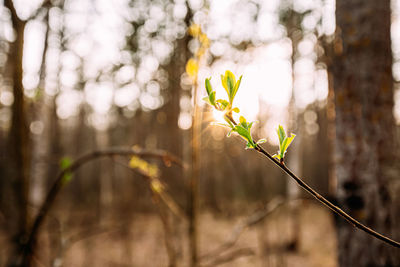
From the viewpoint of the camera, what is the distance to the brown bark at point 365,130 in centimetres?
147

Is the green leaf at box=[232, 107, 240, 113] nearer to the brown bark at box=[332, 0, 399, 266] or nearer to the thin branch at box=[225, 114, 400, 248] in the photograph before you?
the thin branch at box=[225, 114, 400, 248]

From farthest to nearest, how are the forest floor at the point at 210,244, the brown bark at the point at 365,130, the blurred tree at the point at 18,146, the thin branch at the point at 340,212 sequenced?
the forest floor at the point at 210,244
the brown bark at the point at 365,130
the blurred tree at the point at 18,146
the thin branch at the point at 340,212

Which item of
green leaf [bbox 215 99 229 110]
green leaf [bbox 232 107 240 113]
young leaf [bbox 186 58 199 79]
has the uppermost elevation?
young leaf [bbox 186 58 199 79]

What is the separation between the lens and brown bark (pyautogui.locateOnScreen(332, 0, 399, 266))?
147cm

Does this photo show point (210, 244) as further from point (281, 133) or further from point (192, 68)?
point (281, 133)

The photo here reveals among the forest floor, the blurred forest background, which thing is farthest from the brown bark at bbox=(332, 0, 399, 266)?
the forest floor

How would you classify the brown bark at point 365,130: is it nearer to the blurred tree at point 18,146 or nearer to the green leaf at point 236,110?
the green leaf at point 236,110

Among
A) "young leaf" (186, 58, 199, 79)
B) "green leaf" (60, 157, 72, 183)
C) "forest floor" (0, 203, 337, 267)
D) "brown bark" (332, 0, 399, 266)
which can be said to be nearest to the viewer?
"young leaf" (186, 58, 199, 79)

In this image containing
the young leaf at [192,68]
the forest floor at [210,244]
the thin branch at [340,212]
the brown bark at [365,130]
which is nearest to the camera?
the thin branch at [340,212]

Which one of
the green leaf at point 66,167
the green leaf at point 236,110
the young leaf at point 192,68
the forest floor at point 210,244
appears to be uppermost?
the young leaf at point 192,68

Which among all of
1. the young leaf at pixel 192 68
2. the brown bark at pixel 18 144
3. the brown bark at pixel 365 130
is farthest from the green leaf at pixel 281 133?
the brown bark at pixel 18 144

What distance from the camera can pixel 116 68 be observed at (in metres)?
8.69

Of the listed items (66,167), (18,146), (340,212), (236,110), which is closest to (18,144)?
(18,146)

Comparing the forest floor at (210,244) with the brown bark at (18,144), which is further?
the forest floor at (210,244)
